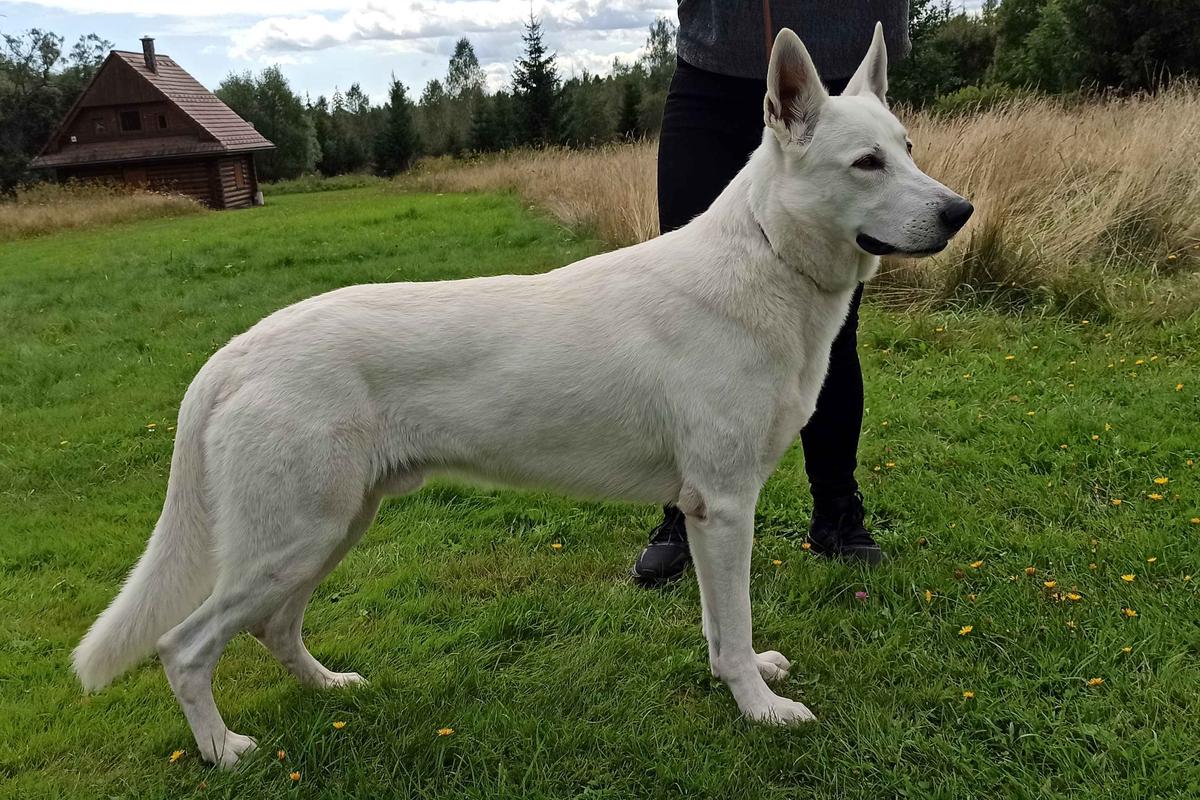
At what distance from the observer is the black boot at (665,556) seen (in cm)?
349

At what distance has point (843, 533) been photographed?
3561 mm

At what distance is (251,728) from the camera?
267 cm

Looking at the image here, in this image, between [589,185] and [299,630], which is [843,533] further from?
[589,185]

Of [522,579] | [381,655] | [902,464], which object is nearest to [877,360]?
[902,464]

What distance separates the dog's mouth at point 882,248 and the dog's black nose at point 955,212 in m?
0.07

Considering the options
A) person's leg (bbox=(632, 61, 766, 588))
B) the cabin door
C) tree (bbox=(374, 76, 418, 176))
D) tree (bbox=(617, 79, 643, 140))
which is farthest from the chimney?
person's leg (bbox=(632, 61, 766, 588))

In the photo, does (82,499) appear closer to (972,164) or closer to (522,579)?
(522,579)

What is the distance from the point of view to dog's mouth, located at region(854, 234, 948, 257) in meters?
2.46

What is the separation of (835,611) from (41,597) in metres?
3.44

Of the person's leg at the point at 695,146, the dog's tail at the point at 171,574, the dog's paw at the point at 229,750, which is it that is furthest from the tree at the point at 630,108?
the dog's paw at the point at 229,750

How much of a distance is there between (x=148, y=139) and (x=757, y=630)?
133 ft

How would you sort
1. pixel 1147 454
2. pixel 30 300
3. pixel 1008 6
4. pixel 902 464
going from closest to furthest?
pixel 1147 454 → pixel 902 464 → pixel 30 300 → pixel 1008 6

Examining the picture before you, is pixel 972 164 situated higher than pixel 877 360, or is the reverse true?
pixel 972 164

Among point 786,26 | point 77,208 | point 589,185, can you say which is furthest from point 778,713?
point 77,208
